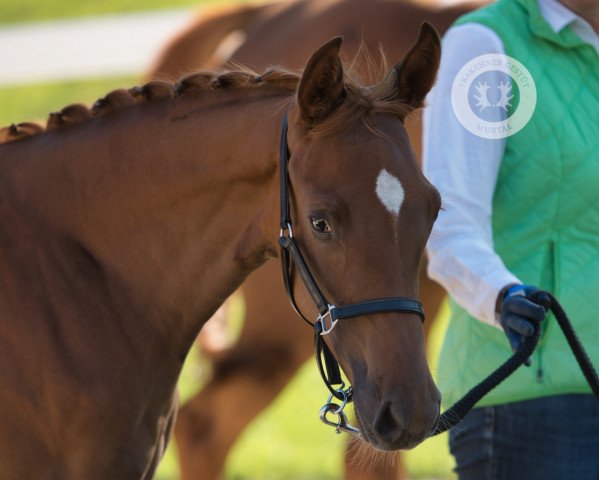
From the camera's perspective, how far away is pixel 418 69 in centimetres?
266

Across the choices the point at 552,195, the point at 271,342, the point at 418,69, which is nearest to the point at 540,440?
the point at 552,195

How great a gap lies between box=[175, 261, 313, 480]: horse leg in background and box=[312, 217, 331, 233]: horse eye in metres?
2.15

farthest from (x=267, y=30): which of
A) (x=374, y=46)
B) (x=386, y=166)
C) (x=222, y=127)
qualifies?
(x=386, y=166)

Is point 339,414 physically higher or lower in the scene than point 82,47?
higher

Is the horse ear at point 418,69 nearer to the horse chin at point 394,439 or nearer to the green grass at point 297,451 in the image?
the horse chin at point 394,439

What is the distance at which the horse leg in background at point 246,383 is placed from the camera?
464 cm

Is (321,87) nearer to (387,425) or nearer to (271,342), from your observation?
(387,425)

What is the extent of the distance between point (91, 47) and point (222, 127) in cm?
1205

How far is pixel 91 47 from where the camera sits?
14336mm

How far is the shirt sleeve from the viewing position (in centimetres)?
281

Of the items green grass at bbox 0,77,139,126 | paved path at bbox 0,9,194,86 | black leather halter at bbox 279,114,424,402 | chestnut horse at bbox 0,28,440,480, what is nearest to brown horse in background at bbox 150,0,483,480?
chestnut horse at bbox 0,28,440,480

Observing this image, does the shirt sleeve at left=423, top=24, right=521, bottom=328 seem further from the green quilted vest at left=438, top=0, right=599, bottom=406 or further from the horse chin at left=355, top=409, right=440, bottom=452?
the horse chin at left=355, top=409, right=440, bottom=452

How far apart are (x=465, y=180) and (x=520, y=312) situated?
0.44m

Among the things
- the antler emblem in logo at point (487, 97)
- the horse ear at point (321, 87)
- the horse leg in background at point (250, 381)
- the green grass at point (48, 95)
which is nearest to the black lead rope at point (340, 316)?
the horse ear at point (321, 87)
